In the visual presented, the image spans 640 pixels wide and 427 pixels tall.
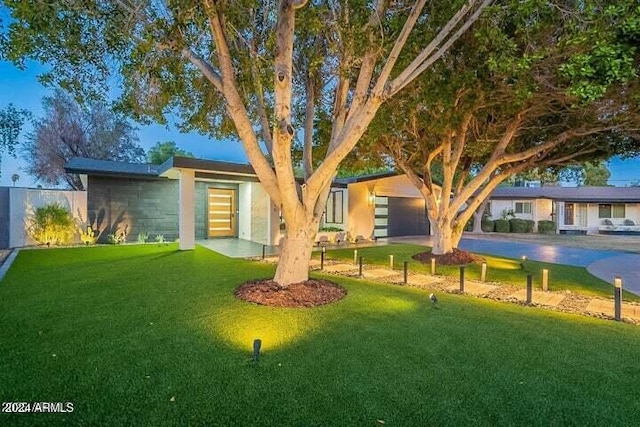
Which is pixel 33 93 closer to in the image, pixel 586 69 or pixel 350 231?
pixel 350 231

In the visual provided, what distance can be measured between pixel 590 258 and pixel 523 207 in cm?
1492

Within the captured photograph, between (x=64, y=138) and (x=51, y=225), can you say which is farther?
(x=64, y=138)

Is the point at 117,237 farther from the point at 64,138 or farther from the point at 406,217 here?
the point at 406,217

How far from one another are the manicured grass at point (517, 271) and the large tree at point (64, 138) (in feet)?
52.9

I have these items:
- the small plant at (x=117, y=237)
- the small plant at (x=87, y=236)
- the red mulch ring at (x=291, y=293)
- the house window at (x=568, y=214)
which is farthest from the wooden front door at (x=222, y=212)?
the house window at (x=568, y=214)

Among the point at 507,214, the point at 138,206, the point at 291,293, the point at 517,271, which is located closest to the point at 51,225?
the point at 138,206

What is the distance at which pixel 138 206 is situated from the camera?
1289cm

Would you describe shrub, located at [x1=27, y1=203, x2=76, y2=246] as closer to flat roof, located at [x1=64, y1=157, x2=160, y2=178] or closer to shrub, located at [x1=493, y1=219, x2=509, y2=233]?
flat roof, located at [x1=64, y1=157, x2=160, y2=178]

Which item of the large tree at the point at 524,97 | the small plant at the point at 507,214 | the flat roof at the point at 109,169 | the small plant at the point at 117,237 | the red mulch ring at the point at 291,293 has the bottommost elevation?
the red mulch ring at the point at 291,293

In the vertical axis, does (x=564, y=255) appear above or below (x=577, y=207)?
below

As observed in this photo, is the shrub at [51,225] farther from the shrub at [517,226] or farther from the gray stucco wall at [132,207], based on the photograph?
the shrub at [517,226]

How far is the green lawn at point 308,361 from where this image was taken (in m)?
2.54

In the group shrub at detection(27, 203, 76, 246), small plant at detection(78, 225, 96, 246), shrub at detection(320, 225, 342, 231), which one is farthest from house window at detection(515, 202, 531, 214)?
shrub at detection(27, 203, 76, 246)

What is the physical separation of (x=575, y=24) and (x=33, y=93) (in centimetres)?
2771
